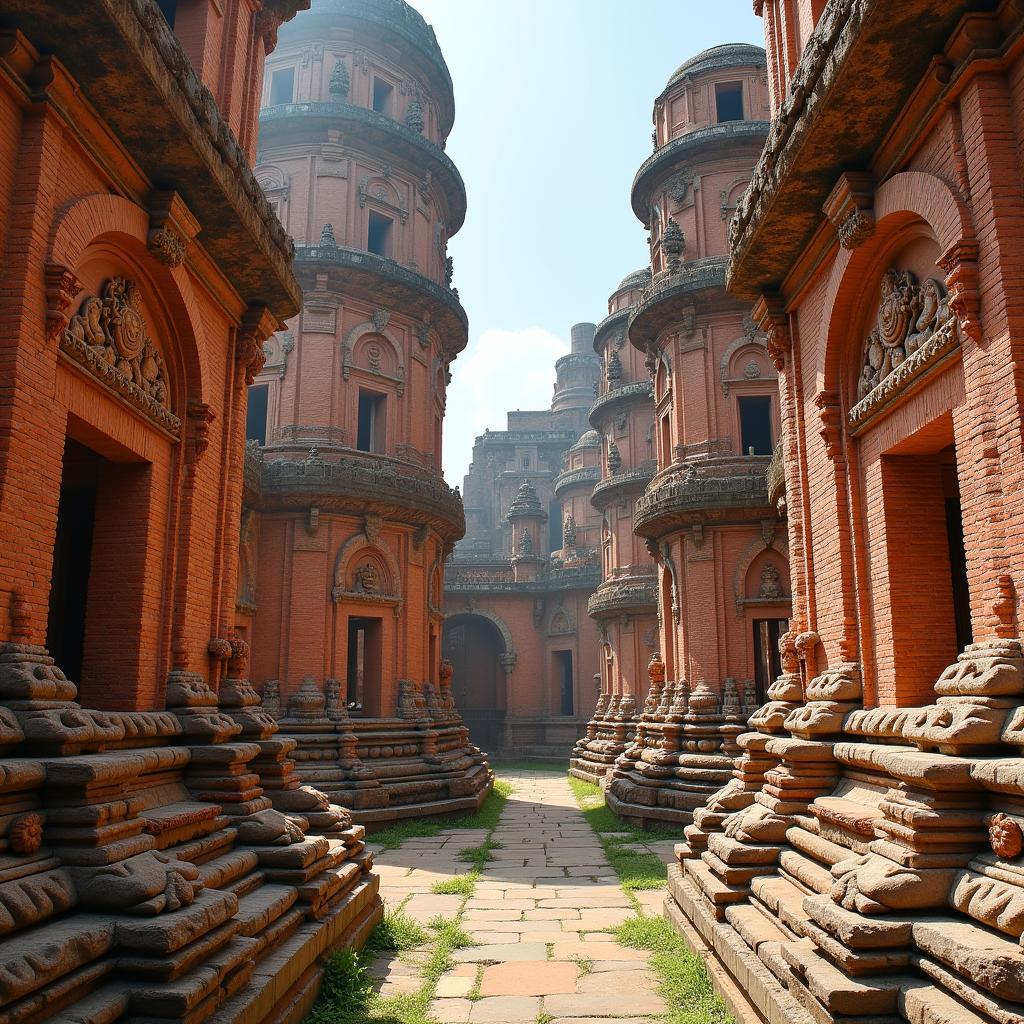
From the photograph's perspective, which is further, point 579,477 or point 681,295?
point 579,477

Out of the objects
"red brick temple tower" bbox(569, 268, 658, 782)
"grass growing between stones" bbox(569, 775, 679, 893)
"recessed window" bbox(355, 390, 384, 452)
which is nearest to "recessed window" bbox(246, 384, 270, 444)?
"recessed window" bbox(355, 390, 384, 452)

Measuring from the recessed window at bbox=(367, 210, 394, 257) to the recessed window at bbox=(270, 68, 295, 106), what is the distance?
3.42 m

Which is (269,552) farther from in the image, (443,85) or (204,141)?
(443,85)

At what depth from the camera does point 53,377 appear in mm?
6055

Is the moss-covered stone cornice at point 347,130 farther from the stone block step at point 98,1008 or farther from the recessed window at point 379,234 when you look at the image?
the stone block step at point 98,1008

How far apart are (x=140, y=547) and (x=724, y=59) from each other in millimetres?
18283

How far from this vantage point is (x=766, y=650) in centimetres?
1906

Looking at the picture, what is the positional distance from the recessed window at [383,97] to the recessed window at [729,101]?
7391mm

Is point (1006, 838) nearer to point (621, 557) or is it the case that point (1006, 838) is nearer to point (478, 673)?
point (621, 557)

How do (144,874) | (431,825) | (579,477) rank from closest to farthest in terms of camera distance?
(144,874) < (431,825) < (579,477)

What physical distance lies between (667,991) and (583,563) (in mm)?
27518

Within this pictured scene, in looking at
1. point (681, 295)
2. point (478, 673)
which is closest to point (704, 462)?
point (681, 295)

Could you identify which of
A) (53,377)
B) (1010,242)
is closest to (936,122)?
(1010,242)

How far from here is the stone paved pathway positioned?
6.95 meters
